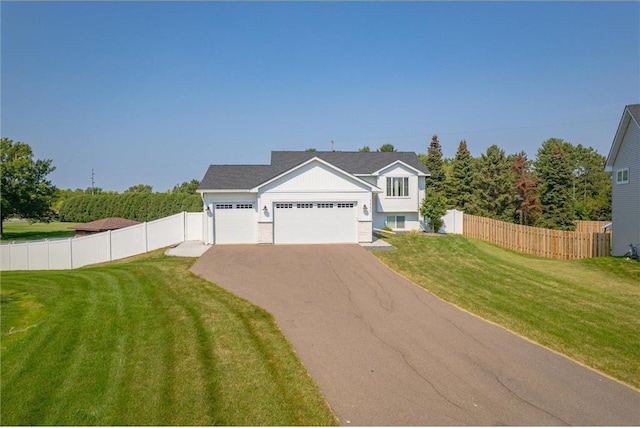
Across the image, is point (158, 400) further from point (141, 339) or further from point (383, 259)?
point (383, 259)

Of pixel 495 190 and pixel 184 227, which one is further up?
pixel 495 190

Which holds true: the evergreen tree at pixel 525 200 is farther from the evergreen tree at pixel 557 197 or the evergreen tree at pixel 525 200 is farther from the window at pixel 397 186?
the window at pixel 397 186

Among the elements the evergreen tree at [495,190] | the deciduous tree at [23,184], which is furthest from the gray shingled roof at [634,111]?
the deciduous tree at [23,184]

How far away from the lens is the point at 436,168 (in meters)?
46.8

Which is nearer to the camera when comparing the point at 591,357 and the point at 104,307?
the point at 591,357

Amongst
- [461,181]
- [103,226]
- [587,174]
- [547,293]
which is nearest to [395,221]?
[547,293]

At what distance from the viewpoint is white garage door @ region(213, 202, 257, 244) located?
2188 cm

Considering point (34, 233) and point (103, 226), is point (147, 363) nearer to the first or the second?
point (103, 226)

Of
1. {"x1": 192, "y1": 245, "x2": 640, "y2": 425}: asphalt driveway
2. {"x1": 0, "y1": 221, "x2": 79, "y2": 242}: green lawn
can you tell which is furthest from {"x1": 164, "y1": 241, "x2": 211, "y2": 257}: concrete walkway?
{"x1": 0, "y1": 221, "x2": 79, "y2": 242}: green lawn

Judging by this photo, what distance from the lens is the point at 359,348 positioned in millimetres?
8195

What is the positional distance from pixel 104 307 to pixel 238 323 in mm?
3753

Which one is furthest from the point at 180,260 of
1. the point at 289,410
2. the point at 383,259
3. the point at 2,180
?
the point at 2,180

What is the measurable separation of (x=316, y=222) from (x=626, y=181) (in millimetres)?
16111

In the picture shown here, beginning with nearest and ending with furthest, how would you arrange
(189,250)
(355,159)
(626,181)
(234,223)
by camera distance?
1. (189,250)
2. (626,181)
3. (234,223)
4. (355,159)
